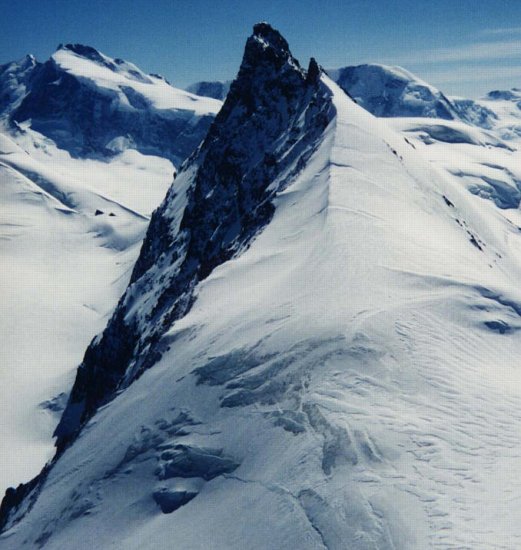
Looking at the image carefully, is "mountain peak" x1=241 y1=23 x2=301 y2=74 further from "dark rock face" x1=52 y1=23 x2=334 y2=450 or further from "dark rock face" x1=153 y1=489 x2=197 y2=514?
"dark rock face" x1=153 y1=489 x2=197 y2=514

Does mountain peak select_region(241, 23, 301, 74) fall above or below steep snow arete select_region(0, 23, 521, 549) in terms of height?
above

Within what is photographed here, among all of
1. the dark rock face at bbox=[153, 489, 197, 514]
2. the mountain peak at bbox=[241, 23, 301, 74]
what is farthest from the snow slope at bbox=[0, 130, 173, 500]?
the mountain peak at bbox=[241, 23, 301, 74]

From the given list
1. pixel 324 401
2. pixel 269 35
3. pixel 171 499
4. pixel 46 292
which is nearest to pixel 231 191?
pixel 269 35

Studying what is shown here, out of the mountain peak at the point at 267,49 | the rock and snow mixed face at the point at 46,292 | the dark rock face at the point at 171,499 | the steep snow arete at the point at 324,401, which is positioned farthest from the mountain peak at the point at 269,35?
the dark rock face at the point at 171,499

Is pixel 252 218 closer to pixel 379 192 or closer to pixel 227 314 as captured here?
pixel 379 192

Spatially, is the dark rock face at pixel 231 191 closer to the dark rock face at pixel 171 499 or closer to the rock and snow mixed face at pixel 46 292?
the rock and snow mixed face at pixel 46 292

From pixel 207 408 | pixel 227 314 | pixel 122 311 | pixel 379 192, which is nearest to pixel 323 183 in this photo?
pixel 379 192

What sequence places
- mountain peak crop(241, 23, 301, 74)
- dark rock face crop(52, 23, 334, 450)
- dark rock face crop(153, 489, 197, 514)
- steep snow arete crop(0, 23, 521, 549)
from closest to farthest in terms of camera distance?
steep snow arete crop(0, 23, 521, 549) → dark rock face crop(153, 489, 197, 514) → dark rock face crop(52, 23, 334, 450) → mountain peak crop(241, 23, 301, 74)
